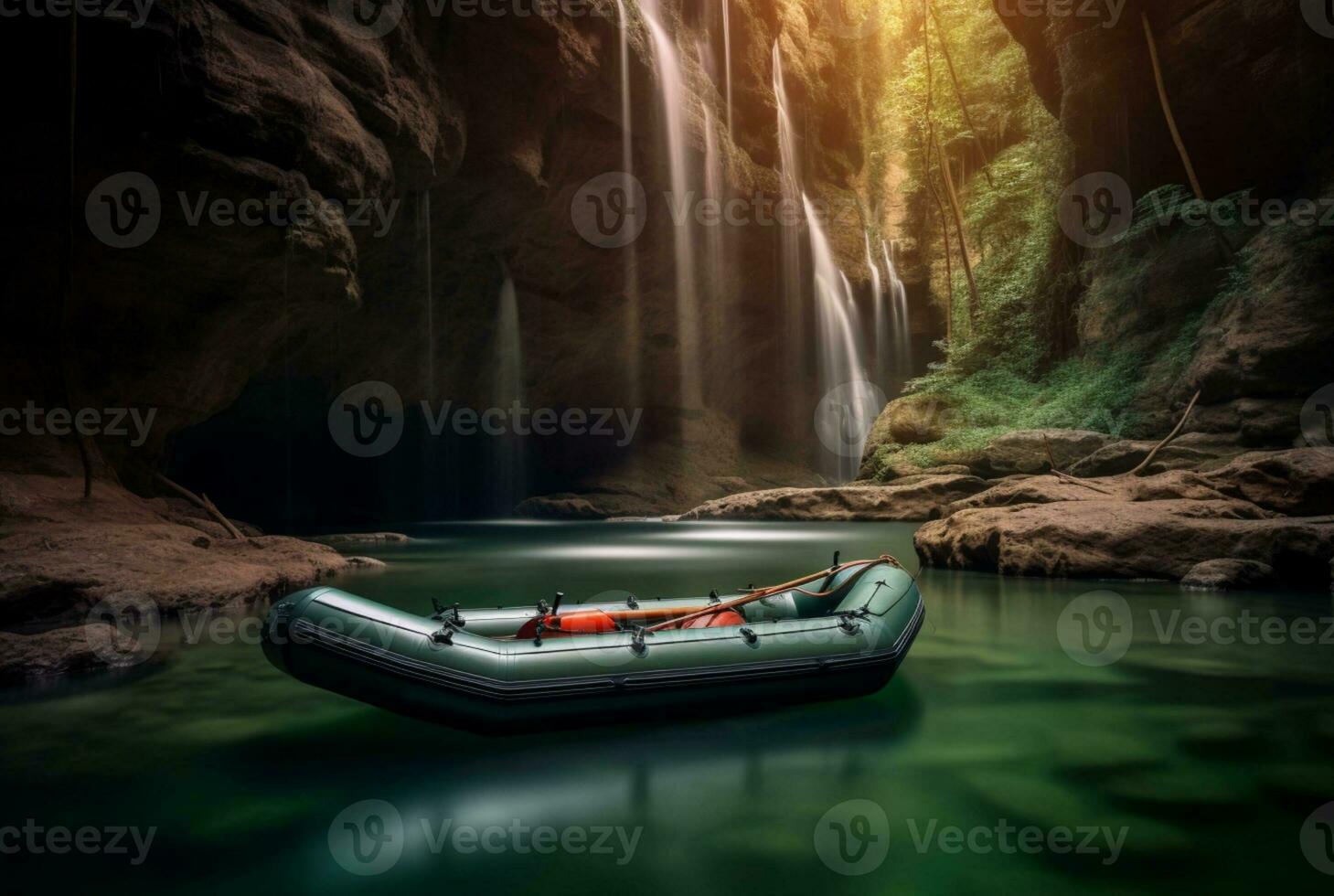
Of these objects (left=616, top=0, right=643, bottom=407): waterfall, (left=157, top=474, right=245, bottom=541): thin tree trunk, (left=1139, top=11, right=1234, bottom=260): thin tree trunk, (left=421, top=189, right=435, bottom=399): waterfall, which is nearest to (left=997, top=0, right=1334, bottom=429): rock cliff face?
(left=1139, top=11, right=1234, bottom=260): thin tree trunk

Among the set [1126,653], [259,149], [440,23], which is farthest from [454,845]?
[440,23]

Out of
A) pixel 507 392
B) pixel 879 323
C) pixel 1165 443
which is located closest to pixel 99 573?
pixel 1165 443

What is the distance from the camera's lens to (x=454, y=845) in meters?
2.59

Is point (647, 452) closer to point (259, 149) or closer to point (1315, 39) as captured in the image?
point (259, 149)

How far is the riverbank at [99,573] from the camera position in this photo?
4.73m

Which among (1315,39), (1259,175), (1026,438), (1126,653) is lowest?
(1126,653)

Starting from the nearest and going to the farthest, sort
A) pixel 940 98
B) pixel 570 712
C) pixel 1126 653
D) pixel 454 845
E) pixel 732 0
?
pixel 454 845
pixel 570 712
pixel 1126 653
pixel 732 0
pixel 940 98

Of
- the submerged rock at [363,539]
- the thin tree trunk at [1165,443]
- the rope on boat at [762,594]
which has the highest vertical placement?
the thin tree trunk at [1165,443]

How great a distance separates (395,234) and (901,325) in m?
18.2

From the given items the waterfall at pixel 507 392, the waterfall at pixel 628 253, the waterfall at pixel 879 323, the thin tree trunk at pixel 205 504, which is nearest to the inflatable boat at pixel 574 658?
the thin tree trunk at pixel 205 504

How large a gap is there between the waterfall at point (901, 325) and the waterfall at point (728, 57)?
28.1 ft

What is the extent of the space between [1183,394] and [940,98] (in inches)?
608

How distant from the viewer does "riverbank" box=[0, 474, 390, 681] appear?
473 cm

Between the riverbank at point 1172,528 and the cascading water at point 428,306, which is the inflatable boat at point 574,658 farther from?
the cascading water at point 428,306
